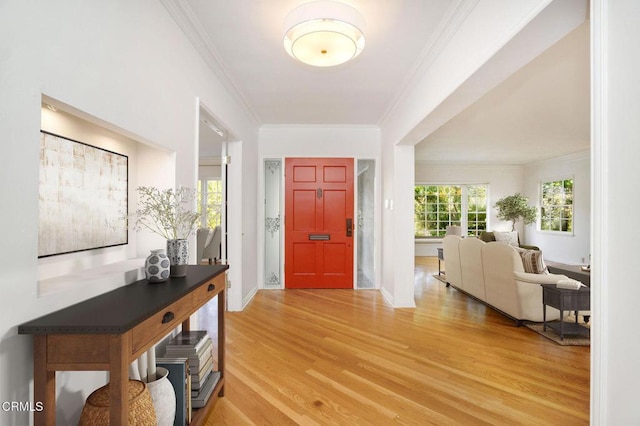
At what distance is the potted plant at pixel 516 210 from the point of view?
7.88m

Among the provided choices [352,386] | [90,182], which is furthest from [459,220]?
[90,182]

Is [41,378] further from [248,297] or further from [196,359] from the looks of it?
[248,297]

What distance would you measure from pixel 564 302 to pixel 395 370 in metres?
1.87

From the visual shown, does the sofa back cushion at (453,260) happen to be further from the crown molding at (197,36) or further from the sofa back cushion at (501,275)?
the crown molding at (197,36)

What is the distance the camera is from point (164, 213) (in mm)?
1731

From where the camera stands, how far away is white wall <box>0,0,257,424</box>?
3.22 feet

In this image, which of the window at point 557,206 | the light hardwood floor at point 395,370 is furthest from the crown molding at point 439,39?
the window at point 557,206

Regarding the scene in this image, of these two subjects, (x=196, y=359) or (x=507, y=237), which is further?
(x=507, y=237)

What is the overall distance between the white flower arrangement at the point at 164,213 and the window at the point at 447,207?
24.4 feet

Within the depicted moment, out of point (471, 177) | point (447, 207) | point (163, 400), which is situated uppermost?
point (471, 177)

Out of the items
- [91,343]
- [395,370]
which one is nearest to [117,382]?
[91,343]

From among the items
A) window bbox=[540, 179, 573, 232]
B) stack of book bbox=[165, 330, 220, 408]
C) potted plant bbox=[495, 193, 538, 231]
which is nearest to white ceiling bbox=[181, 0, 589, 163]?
stack of book bbox=[165, 330, 220, 408]

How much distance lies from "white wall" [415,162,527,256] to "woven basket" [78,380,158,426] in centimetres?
793

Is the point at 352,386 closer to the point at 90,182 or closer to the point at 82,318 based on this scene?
the point at 82,318
